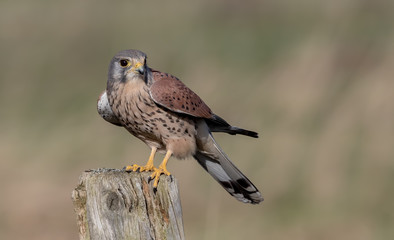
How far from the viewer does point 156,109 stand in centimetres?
432

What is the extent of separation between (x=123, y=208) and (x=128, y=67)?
1.47m

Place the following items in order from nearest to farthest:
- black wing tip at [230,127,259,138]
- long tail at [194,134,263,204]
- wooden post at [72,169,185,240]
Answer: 1. wooden post at [72,169,185,240]
2. black wing tip at [230,127,259,138]
3. long tail at [194,134,263,204]

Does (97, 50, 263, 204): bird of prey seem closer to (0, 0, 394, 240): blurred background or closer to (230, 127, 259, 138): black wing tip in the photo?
(230, 127, 259, 138): black wing tip

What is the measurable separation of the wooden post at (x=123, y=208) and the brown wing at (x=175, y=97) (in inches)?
45.0

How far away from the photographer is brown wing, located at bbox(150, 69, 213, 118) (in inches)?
167

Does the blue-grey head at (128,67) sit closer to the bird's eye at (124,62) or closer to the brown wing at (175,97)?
the bird's eye at (124,62)

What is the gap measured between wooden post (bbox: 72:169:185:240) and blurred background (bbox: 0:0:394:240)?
2421 mm

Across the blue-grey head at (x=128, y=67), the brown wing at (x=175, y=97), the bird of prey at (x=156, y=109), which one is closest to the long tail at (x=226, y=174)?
the bird of prey at (x=156, y=109)

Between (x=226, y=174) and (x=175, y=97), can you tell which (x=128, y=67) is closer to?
(x=175, y=97)

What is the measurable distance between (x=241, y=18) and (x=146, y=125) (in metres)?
7.01

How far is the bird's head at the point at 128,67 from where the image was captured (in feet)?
13.8

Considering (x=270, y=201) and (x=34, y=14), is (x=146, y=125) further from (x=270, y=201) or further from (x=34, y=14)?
(x=34, y=14)

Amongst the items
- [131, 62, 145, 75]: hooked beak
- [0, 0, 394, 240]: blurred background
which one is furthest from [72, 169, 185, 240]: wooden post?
→ [0, 0, 394, 240]: blurred background

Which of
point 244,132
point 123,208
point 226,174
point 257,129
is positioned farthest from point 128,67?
point 257,129
